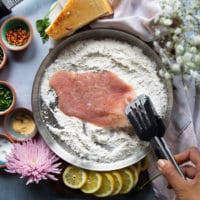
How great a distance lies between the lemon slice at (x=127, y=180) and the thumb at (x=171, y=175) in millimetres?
211

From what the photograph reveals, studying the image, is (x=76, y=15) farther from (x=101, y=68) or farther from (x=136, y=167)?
(x=136, y=167)

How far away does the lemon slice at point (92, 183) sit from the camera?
Result: 1.48 metres

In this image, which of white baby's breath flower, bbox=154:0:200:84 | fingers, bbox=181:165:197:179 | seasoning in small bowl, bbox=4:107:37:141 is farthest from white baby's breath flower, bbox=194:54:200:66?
seasoning in small bowl, bbox=4:107:37:141

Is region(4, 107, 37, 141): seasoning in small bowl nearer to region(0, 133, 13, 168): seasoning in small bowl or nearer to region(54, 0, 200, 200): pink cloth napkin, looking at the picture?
region(0, 133, 13, 168): seasoning in small bowl

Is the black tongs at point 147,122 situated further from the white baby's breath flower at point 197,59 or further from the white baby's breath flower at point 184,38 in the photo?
the white baby's breath flower at point 197,59

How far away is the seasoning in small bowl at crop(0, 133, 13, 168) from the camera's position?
155 cm

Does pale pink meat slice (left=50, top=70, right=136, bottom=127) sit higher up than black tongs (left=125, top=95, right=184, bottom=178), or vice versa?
pale pink meat slice (left=50, top=70, right=136, bottom=127)

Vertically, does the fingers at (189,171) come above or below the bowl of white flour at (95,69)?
below

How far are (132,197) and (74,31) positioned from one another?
0.56m

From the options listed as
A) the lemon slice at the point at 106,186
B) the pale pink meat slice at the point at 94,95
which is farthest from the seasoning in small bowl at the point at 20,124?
the lemon slice at the point at 106,186

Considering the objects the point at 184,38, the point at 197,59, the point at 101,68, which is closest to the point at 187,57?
the point at 197,59

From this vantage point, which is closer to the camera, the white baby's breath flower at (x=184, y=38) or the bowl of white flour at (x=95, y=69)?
the white baby's breath flower at (x=184, y=38)

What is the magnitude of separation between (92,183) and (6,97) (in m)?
0.39

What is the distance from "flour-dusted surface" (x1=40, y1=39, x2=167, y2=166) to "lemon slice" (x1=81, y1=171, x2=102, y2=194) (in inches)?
1.7
